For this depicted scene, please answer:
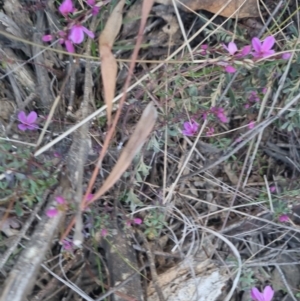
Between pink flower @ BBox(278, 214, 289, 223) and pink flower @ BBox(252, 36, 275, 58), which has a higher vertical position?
pink flower @ BBox(252, 36, 275, 58)

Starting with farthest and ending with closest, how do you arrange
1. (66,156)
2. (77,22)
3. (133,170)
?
(133,170), (66,156), (77,22)

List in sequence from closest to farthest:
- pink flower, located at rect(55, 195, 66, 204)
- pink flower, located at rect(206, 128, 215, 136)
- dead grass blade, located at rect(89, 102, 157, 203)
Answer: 1. dead grass blade, located at rect(89, 102, 157, 203)
2. pink flower, located at rect(55, 195, 66, 204)
3. pink flower, located at rect(206, 128, 215, 136)

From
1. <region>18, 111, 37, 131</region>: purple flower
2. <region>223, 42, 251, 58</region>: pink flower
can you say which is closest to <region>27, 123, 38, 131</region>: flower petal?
<region>18, 111, 37, 131</region>: purple flower

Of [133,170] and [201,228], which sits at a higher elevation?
[133,170]

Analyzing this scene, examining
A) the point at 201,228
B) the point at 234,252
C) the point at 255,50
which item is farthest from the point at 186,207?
the point at 255,50

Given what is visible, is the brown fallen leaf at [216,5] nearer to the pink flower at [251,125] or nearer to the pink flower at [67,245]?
the pink flower at [251,125]

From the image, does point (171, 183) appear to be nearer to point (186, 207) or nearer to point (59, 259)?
point (186, 207)

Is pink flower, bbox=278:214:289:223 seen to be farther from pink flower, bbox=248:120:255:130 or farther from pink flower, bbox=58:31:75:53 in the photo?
pink flower, bbox=58:31:75:53

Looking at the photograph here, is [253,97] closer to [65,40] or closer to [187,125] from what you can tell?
[187,125]
